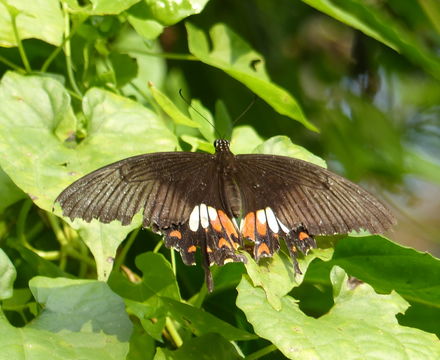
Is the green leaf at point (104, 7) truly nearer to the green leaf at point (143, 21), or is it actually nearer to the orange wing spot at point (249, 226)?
the green leaf at point (143, 21)

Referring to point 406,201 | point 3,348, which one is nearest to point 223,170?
point 3,348

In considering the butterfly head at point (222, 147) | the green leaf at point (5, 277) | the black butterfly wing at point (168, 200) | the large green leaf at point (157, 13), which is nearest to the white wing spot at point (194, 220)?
the black butterfly wing at point (168, 200)

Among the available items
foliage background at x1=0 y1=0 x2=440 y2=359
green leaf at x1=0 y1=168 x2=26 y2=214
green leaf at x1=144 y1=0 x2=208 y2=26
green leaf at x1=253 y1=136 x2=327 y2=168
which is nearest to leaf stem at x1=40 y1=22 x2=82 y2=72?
foliage background at x1=0 y1=0 x2=440 y2=359

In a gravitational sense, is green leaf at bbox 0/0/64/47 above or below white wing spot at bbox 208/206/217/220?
above

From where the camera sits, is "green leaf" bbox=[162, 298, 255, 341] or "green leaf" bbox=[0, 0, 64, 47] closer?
"green leaf" bbox=[162, 298, 255, 341]

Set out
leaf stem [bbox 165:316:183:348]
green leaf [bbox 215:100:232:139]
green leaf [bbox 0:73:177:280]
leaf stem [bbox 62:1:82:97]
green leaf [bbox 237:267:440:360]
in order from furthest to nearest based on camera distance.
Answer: green leaf [bbox 215:100:232:139] → leaf stem [bbox 62:1:82:97] → leaf stem [bbox 165:316:183:348] → green leaf [bbox 0:73:177:280] → green leaf [bbox 237:267:440:360]

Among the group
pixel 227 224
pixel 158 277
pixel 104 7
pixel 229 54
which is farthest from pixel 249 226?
pixel 229 54

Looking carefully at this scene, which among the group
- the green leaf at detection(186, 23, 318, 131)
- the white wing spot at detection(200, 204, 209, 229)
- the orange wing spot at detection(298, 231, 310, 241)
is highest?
the green leaf at detection(186, 23, 318, 131)

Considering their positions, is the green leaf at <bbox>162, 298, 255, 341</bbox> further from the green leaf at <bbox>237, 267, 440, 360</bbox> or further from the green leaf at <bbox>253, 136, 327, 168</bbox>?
the green leaf at <bbox>253, 136, 327, 168</bbox>

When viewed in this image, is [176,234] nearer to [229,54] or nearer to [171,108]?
[171,108]
